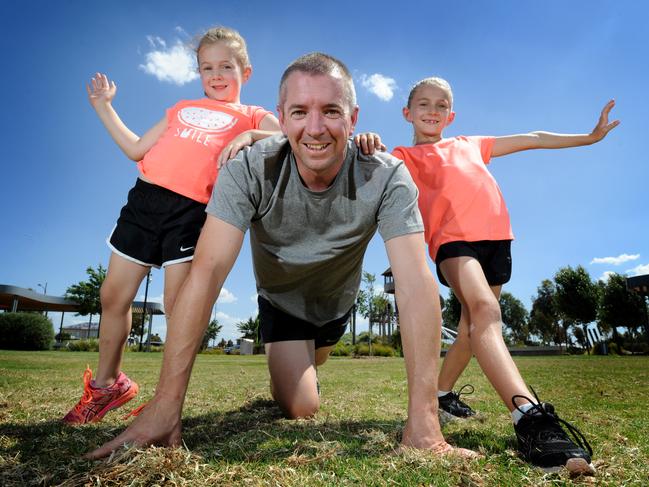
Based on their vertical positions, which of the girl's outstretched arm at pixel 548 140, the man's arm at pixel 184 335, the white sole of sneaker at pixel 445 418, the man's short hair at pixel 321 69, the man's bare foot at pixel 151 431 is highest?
the girl's outstretched arm at pixel 548 140

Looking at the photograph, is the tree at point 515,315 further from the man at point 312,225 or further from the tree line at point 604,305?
the man at point 312,225

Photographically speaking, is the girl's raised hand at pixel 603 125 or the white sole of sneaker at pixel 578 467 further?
the girl's raised hand at pixel 603 125

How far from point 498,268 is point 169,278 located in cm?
241

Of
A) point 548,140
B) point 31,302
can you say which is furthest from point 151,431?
point 31,302

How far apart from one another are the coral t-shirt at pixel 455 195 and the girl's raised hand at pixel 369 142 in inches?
30.2

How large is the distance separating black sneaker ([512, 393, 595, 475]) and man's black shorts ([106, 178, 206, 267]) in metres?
2.35

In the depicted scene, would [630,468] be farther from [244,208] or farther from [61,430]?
[61,430]

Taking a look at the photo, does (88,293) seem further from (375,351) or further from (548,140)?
(548,140)

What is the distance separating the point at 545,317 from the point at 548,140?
222ft

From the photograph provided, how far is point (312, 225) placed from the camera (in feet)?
9.59

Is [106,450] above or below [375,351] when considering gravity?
above

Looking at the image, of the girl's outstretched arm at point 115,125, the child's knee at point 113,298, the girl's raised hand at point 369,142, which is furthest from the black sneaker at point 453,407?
the girl's outstretched arm at point 115,125

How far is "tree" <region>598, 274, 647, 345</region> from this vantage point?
36.6 m

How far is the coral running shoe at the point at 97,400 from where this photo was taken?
3.26 m
